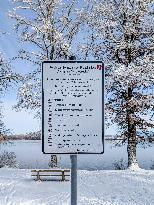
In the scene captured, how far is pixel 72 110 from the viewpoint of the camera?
14.4 ft

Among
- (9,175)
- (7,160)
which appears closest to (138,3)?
(9,175)

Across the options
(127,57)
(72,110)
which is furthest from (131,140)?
(72,110)

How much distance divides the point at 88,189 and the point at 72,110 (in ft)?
51.0

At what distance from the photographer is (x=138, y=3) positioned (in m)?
27.4

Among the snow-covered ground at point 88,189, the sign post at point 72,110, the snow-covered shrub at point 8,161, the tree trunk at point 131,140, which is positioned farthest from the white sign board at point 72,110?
the snow-covered shrub at point 8,161

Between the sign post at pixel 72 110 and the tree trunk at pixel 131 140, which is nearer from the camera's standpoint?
the sign post at pixel 72 110

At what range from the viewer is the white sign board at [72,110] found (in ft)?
→ 14.5

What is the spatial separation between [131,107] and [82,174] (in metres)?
5.28

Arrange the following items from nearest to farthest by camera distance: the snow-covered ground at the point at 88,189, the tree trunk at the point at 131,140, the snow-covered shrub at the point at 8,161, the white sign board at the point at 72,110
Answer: the white sign board at the point at 72,110, the snow-covered ground at the point at 88,189, the tree trunk at the point at 131,140, the snow-covered shrub at the point at 8,161

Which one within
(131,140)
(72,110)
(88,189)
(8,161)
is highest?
(72,110)

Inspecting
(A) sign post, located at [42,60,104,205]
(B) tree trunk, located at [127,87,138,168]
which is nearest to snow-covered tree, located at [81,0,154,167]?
(B) tree trunk, located at [127,87,138,168]

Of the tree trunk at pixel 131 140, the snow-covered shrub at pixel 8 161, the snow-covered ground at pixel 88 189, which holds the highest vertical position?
the tree trunk at pixel 131 140

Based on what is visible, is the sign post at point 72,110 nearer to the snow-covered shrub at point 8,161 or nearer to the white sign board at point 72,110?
the white sign board at point 72,110

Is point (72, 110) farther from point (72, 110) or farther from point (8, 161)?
point (8, 161)
